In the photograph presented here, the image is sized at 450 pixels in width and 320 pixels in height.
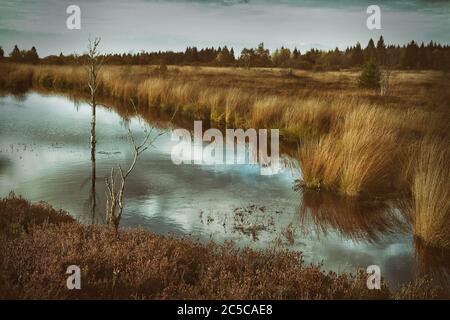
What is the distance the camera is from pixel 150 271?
5.02m

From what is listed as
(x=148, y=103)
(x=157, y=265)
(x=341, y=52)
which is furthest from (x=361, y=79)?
(x=341, y=52)

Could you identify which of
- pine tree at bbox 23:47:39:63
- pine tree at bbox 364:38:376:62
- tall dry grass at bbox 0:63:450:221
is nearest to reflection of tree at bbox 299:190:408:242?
tall dry grass at bbox 0:63:450:221

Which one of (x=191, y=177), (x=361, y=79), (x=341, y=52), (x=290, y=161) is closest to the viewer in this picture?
(x=191, y=177)

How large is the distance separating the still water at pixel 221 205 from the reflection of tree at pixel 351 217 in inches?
0.7

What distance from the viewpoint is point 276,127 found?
52.3 ft

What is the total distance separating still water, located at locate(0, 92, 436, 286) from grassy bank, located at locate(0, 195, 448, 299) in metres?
0.94

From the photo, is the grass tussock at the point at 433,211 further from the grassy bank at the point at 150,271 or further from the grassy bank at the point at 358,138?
the grassy bank at the point at 150,271

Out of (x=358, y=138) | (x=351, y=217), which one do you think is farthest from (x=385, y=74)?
(x=351, y=217)

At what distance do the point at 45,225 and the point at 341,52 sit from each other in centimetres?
9329

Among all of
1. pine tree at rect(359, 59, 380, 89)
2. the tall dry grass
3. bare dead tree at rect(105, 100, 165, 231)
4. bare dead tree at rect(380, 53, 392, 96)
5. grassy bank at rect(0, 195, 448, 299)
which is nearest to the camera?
grassy bank at rect(0, 195, 448, 299)

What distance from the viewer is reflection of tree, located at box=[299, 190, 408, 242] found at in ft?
25.8

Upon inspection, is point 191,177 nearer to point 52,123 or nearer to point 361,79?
point 52,123

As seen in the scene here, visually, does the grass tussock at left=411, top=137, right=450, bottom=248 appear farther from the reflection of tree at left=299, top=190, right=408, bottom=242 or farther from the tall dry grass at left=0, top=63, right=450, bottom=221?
the reflection of tree at left=299, top=190, right=408, bottom=242

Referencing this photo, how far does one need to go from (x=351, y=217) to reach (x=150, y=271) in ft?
15.4
